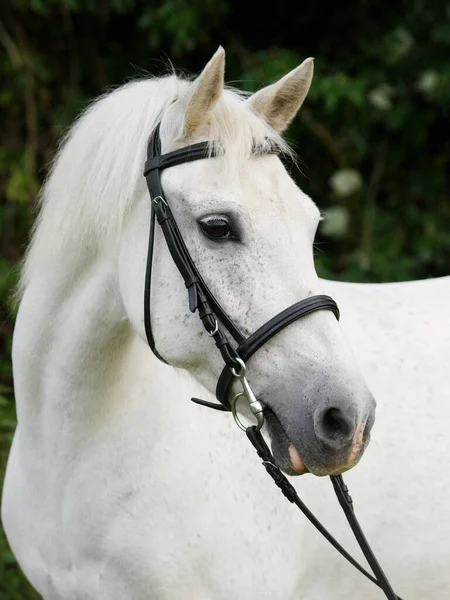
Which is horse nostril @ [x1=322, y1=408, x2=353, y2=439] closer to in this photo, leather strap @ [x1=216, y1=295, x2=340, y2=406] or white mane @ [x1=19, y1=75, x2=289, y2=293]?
leather strap @ [x1=216, y1=295, x2=340, y2=406]

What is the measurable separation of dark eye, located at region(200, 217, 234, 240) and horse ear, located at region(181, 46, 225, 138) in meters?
0.23

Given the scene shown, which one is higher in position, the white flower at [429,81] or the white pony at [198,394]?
the white pony at [198,394]

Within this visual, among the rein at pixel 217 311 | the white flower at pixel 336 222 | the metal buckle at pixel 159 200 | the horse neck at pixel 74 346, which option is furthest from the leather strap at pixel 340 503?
the white flower at pixel 336 222

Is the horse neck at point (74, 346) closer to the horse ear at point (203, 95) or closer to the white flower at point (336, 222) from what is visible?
the horse ear at point (203, 95)

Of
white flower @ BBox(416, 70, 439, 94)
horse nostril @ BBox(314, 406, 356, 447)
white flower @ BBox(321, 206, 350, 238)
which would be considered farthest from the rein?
white flower @ BBox(416, 70, 439, 94)

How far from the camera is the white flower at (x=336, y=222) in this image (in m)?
4.96

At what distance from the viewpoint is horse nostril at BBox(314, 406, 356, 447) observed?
1553 mm

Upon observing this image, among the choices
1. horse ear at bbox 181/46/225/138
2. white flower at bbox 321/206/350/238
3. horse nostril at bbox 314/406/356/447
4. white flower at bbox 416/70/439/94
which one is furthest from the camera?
white flower at bbox 321/206/350/238

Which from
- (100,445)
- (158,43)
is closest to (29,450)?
(100,445)

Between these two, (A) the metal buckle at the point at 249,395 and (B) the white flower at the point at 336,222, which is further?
(B) the white flower at the point at 336,222

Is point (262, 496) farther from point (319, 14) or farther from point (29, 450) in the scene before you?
point (319, 14)

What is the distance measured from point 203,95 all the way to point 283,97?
0.26 m

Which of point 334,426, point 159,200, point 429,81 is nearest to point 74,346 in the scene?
point 159,200

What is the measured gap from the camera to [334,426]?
1.58 meters
